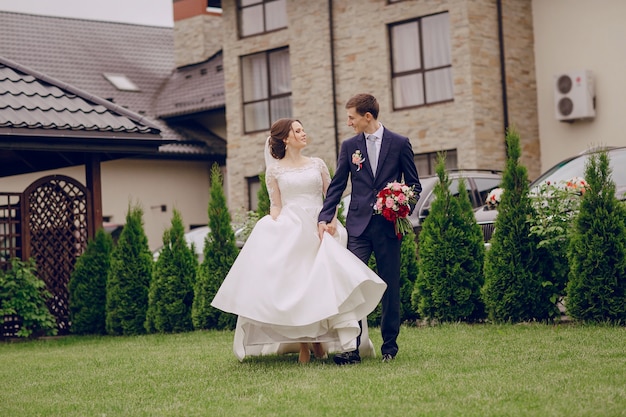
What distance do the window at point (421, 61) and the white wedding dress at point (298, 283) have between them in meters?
16.4

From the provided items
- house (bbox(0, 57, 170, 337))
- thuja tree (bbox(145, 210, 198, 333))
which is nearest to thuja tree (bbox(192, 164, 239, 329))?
thuja tree (bbox(145, 210, 198, 333))

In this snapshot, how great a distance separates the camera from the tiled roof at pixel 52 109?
13367 millimetres

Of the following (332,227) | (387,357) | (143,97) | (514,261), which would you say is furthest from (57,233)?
(143,97)

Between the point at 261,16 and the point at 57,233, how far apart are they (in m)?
15.7

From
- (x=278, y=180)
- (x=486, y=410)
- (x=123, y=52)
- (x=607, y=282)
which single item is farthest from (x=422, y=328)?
(x=123, y=52)

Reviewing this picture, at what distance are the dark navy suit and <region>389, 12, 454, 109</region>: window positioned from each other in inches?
649

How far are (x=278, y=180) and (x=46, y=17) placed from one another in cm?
3039

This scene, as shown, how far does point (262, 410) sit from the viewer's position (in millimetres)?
6586

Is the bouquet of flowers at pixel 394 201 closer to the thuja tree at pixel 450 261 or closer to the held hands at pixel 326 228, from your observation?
the held hands at pixel 326 228

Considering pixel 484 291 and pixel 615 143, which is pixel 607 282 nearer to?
pixel 484 291

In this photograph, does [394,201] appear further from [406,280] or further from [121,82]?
[121,82]

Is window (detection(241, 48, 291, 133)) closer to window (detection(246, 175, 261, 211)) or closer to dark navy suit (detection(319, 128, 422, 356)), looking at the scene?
window (detection(246, 175, 261, 211))

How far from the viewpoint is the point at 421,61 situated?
83.9 ft

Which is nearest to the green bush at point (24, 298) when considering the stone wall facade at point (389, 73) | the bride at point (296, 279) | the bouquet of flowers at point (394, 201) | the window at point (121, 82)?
the bride at point (296, 279)
